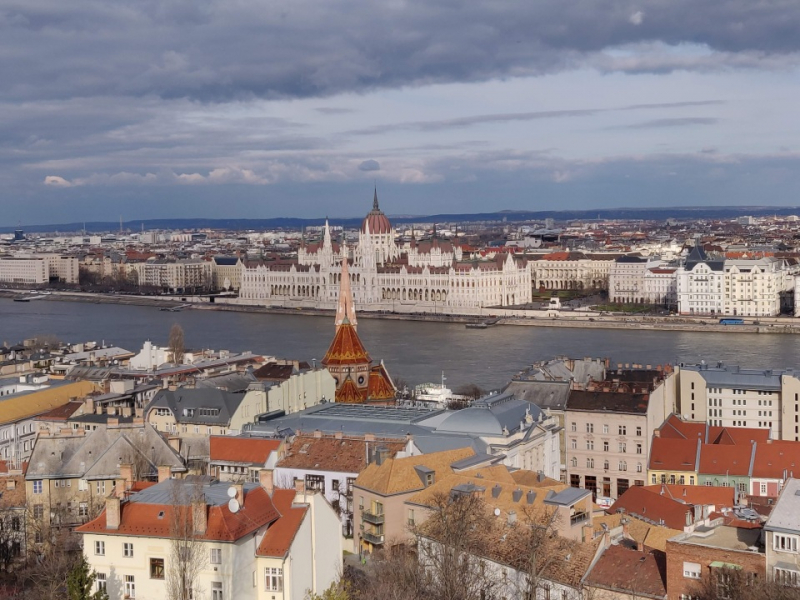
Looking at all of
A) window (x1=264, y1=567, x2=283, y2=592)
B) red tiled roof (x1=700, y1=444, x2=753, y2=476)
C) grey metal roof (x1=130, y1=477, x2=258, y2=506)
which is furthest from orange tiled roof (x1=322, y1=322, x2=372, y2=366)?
window (x1=264, y1=567, x2=283, y2=592)

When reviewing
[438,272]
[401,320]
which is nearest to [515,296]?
[438,272]

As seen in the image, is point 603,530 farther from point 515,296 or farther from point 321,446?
point 515,296

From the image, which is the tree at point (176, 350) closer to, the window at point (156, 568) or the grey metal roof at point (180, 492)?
the grey metal roof at point (180, 492)

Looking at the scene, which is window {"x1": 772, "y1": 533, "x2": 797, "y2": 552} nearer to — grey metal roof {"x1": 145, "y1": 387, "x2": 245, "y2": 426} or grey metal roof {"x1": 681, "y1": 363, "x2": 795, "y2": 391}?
grey metal roof {"x1": 145, "y1": 387, "x2": 245, "y2": 426}

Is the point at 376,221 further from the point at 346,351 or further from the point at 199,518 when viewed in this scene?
the point at 199,518

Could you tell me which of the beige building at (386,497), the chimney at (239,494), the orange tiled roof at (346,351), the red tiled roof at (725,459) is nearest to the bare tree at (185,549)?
the chimney at (239,494)

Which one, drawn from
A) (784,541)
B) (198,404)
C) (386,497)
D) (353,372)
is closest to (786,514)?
(784,541)
